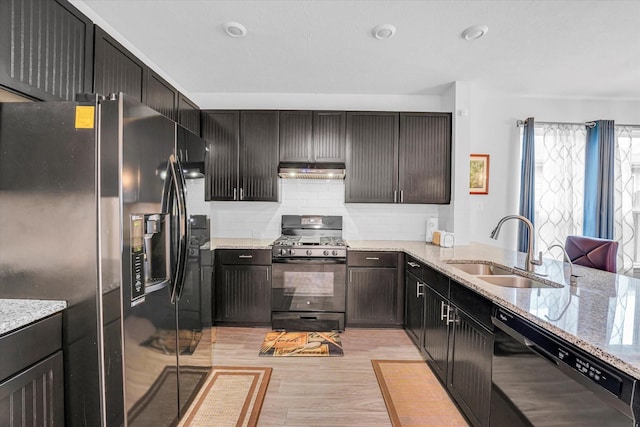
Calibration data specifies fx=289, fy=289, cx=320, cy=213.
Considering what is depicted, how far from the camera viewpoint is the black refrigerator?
1.24 meters

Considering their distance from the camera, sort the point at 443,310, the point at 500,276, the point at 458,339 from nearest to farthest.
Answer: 1. the point at 458,339
2. the point at 500,276
3. the point at 443,310

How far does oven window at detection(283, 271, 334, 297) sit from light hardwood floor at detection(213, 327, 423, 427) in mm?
502

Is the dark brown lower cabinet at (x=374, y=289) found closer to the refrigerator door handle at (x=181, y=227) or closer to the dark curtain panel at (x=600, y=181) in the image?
the refrigerator door handle at (x=181, y=227)

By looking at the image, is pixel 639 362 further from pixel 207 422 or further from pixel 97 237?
pixel 207 422

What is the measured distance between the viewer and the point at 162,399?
1.56m

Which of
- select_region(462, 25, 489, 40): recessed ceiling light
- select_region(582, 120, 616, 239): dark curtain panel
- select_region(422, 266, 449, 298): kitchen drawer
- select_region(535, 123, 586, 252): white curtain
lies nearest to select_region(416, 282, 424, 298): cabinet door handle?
select_region(422, 266, 449, 298): kitchen drawer

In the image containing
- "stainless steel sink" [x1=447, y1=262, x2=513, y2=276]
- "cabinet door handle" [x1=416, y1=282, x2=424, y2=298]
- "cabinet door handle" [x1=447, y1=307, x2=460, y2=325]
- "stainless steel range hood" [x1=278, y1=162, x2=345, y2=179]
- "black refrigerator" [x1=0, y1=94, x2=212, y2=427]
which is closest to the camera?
"black refrigerator" [x1=0, y1=94, x2=212, y2=427]

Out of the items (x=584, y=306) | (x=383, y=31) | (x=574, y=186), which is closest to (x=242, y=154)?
(x=383, y=31)

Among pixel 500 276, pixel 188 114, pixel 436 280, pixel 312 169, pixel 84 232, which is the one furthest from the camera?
pixel 312 169

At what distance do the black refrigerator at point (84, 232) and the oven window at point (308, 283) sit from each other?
1.83 metres

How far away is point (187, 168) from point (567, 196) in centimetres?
420

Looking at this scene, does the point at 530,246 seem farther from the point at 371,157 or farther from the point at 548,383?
the point at 371,157

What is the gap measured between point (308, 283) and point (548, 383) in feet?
7.31

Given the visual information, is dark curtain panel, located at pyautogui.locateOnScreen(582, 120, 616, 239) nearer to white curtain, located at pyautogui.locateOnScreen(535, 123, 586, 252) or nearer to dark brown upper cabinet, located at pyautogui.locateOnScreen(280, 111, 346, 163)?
white curtain, located at pyautogui.locateOnScreen(535, 123, 586, 252)
